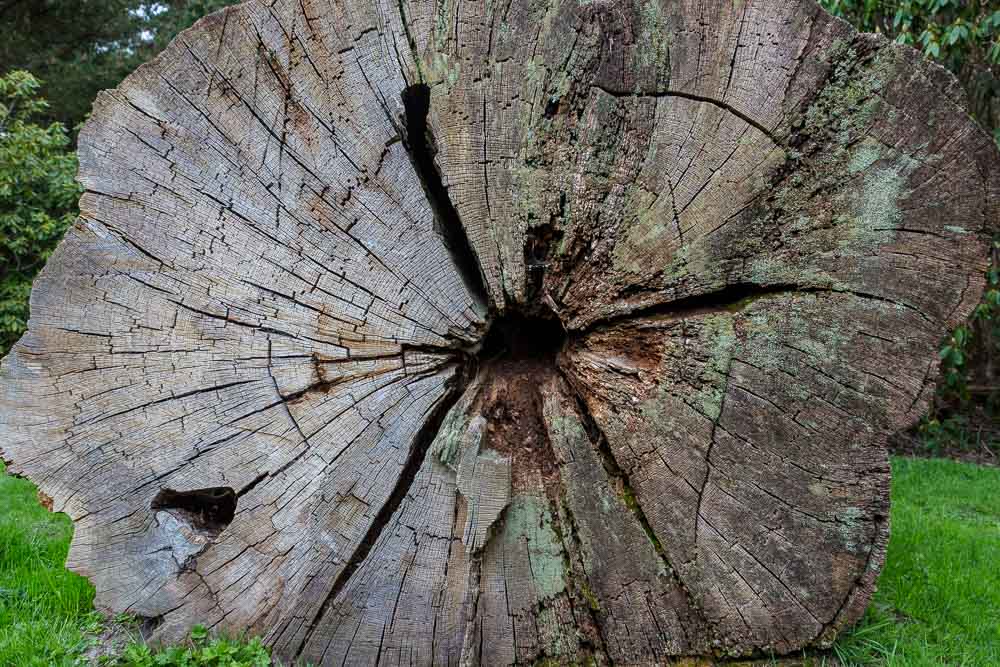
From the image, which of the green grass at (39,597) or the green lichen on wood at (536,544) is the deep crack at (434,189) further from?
the green grass at (39,597)

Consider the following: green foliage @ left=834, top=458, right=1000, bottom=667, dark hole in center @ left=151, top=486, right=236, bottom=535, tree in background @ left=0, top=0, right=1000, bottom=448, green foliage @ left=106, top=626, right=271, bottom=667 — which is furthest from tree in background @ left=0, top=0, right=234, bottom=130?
Result: green foliage @ left=834, top=458, right=1000, bottom=667

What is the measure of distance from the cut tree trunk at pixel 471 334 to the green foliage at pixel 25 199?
251 inches

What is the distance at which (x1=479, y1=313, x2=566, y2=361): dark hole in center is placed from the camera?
2049mm

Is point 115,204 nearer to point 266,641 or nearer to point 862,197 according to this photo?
point 266,641

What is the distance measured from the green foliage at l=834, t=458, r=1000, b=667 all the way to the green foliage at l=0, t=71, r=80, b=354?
777cm

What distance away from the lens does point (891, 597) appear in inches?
94.2

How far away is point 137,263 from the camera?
1.87m

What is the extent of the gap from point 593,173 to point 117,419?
1.47 metres

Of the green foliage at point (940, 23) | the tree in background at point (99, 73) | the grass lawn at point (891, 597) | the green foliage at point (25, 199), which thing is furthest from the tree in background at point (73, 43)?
the grass lawn at point (891, 597)

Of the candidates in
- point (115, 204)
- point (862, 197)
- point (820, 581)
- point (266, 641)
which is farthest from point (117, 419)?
point (862, 197)

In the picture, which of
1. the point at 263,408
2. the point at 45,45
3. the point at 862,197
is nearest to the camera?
the point at 862,197

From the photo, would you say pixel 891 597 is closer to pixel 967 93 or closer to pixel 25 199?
pixel 967 93

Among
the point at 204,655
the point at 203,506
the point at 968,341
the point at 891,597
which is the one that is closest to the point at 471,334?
the point at 203,506

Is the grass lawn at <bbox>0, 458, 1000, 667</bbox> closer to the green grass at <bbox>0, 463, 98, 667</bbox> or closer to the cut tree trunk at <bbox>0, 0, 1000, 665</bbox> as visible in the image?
the green grass at <bbox>0, 463, 98, 667</bbox>
